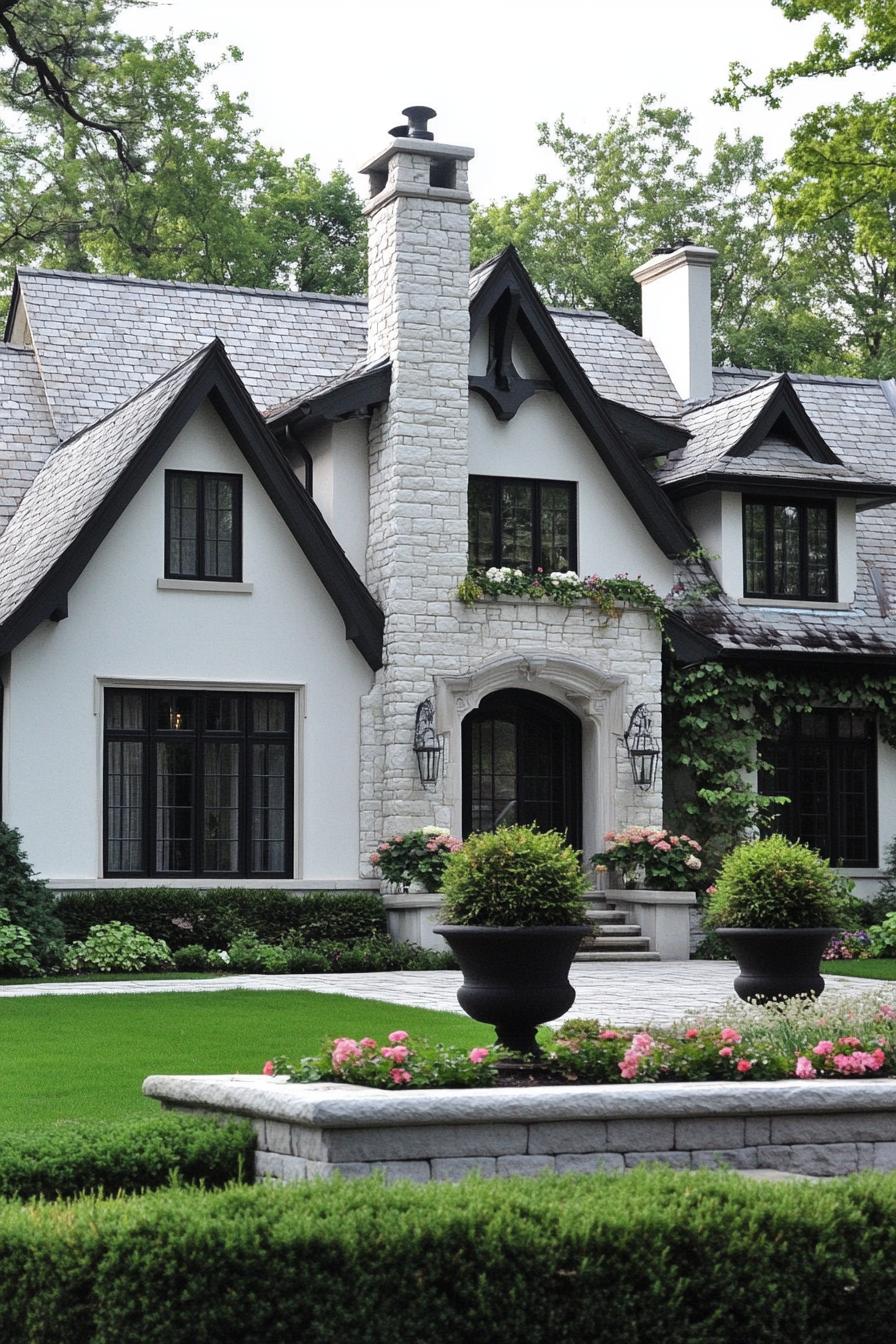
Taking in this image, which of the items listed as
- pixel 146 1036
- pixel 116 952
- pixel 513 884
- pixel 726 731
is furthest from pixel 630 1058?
pixel 726 731

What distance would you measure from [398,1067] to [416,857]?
12.6 metres

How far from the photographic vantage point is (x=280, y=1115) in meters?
8.04

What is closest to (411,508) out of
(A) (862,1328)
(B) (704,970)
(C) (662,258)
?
(B) (704,970)

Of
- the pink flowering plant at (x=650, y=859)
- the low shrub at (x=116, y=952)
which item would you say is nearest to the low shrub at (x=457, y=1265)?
the low shrub at (x=116, y=952)

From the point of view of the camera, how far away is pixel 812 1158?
28.2ft

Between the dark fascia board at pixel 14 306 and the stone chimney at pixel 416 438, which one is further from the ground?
the dark fascia board at pixel 14 306

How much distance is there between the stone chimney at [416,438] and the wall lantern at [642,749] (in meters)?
2.55

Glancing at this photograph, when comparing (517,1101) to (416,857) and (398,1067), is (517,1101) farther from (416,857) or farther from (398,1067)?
(416,857)

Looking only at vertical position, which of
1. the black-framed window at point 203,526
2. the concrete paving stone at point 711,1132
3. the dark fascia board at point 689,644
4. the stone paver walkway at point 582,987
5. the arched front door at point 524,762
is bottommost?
the stone paver walkway at point 582,987

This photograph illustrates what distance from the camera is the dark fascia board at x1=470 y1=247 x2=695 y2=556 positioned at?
22.9 meters

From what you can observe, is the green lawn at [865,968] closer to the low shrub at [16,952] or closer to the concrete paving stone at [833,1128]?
the low shrub at [16,952]

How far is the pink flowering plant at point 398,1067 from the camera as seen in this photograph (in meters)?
8.51

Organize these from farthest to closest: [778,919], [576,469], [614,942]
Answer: [576,469]
[614,942]
[778,919]

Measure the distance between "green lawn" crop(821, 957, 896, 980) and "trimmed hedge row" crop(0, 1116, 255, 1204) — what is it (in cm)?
1159
